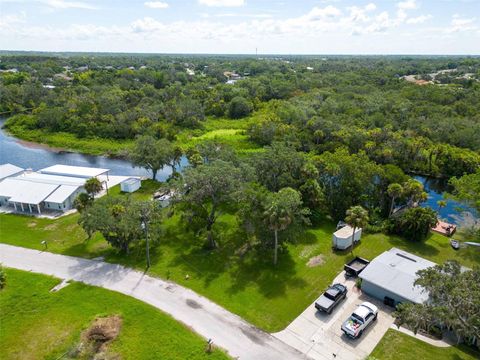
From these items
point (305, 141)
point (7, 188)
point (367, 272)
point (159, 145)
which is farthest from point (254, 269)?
point (305, 141)

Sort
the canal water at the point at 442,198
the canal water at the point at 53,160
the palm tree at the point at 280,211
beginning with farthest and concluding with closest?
the canal water at the point at 53,160
the canal water at the point at 442,198
the palm tree at the point at 280,211

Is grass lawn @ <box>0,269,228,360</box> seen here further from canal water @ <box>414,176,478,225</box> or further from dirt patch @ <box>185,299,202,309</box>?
canal water @ <box>414,176,478,225</box>

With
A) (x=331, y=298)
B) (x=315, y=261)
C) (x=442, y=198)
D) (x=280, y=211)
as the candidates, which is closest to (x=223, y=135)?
(x=442, y=198)

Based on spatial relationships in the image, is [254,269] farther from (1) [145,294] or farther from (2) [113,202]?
(2) [113,202]

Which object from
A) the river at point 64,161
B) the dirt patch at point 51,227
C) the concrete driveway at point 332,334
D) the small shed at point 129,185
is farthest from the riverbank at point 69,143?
the concrete driveway at point 332,334

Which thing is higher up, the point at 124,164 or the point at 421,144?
the point at 421,144

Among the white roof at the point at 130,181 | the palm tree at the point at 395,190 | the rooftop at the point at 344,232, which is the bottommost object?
the rooftop at the point at 344,232

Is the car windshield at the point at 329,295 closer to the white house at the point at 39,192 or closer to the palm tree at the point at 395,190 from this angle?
the palm tree at the point at 395,190
